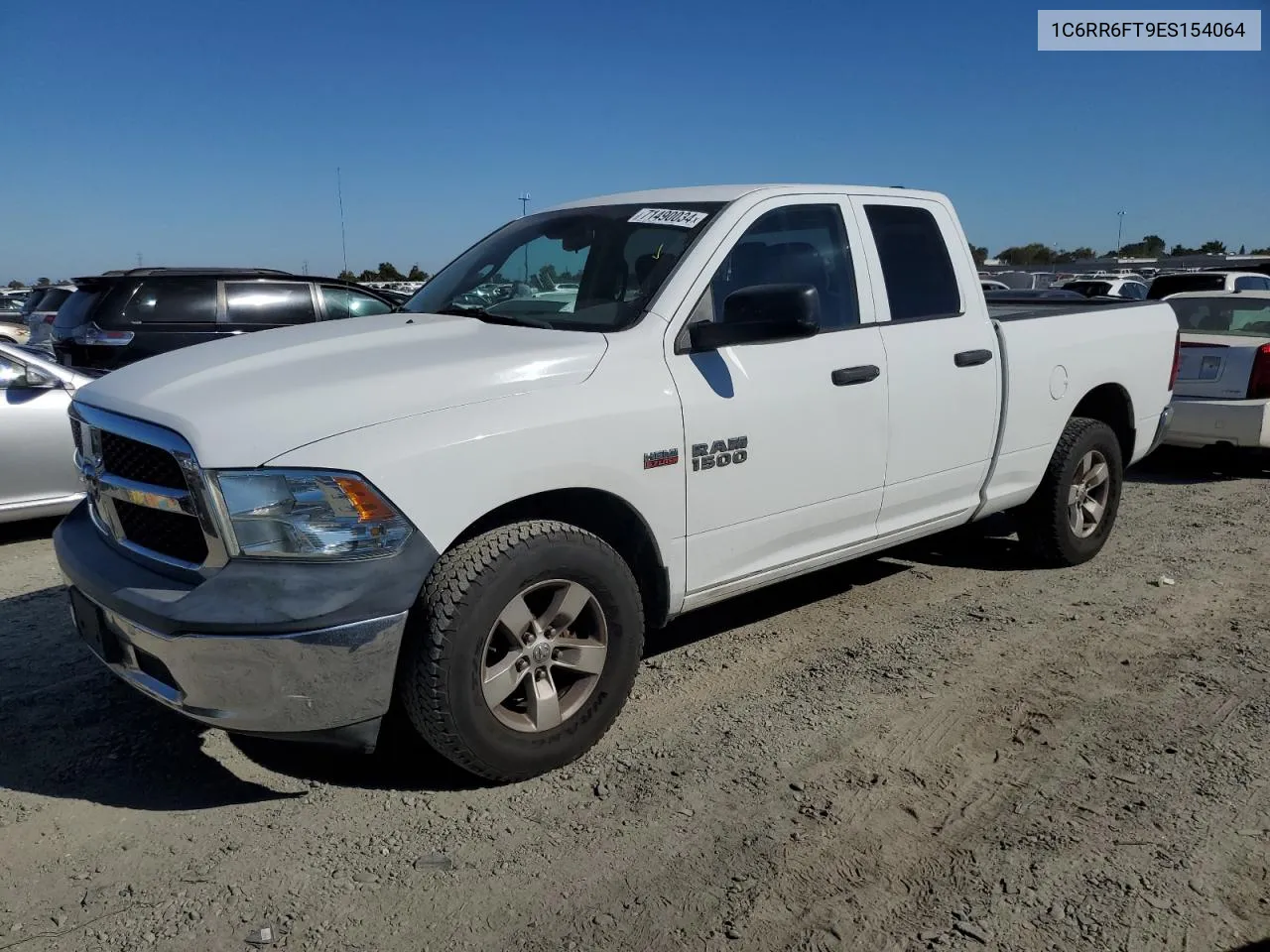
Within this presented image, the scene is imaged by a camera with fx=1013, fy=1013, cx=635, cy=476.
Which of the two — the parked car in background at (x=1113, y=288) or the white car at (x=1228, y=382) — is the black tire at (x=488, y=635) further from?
the parked car in background at (x=1113, y=288)

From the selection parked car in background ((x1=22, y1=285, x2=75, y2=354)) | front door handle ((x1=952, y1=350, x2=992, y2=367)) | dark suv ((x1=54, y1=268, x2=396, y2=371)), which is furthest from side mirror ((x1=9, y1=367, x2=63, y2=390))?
parked car in background ((x1=22, y1=285, x2=75, y2=354))

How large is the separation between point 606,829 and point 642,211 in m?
2.48

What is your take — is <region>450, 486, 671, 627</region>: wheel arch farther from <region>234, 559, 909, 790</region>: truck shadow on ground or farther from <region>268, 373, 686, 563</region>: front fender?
<region>234, 559, 909, 790</region>: truck shadow on ground

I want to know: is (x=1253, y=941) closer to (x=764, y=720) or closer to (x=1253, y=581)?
(x=764, y=720)

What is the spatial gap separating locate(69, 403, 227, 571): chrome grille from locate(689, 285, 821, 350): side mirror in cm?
175

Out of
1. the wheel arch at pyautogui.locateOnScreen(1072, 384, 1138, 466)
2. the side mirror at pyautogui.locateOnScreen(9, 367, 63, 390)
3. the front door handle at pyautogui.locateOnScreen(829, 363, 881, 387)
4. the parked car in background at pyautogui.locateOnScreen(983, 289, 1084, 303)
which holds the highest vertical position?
the parked car in background at pyautogui.locateOnScreen(983, 289, 1084, 303)

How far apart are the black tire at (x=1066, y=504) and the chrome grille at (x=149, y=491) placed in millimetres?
4352

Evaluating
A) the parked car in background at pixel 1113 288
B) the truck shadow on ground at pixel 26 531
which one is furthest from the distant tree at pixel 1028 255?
the truck shadow on ground at pixel 26 531

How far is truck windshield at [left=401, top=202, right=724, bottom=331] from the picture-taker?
12.7ft

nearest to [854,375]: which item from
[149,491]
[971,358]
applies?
[971,358]

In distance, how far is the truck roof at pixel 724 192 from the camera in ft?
13.8

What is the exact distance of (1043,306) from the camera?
6145 mm

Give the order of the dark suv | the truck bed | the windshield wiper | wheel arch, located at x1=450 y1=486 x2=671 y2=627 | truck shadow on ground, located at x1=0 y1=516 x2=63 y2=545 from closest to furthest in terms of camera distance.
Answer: wheel arch, located at x1=450 y1=486 x2=671 y2=627, the windshield wiper, the truck bed, truck shadow on ground, located at x1=0 y1=516 x2=63 y2=545, the dark suv

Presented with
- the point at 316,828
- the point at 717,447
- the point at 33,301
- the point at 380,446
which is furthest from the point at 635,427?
the point at 33,301
